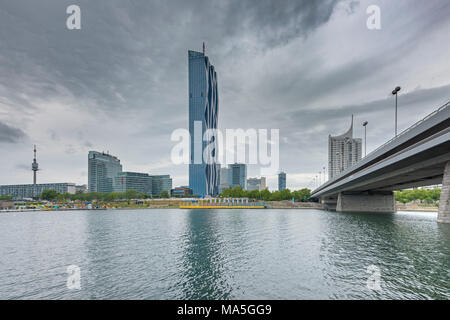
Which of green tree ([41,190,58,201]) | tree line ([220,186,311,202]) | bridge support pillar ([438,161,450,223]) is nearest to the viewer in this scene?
bridge support pillar ([438,161,450,223])

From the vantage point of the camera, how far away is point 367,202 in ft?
299

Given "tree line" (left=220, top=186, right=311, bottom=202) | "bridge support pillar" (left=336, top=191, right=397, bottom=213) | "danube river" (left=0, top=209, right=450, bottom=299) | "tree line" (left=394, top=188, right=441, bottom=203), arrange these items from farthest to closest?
"tree line" (left=220, top=186, right=311, bottom=202) < "tree line" (left=394, top=188, right=441, bottom=203) < "bridge support pillar" (left=336, top=191, right=397, bottom=213) < "danube river" (left=0, top=209, right=450, bottom=299)

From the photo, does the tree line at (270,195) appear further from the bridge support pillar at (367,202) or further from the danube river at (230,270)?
the danube river at (230,270)

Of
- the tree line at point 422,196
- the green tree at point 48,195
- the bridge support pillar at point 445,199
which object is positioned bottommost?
the green tree at point 48,195

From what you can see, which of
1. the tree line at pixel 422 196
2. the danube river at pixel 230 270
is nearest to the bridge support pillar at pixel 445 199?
the danube river at pixel 230 270

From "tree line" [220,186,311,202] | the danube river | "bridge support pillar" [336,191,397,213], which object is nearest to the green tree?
"tree line" [220,186,311,202]

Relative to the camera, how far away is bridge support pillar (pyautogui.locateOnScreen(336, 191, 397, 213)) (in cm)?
8931

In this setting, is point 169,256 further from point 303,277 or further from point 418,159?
point 418,159

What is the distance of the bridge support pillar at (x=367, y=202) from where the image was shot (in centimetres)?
8931

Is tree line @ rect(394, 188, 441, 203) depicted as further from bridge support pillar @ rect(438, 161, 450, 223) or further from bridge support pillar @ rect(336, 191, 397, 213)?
bridge support pillar @ rect(438, 161, 450, 223)

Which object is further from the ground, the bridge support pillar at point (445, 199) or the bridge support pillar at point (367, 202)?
the bridge support pillar at point (445, 199)

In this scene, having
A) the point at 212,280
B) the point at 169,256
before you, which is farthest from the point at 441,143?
the point at 169,256

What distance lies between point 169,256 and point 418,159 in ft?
131

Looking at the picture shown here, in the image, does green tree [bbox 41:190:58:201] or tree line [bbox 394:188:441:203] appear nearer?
tree line [bbox 394:188:441:203]
